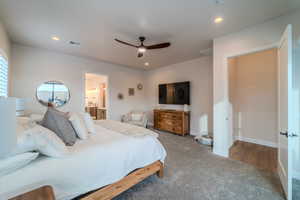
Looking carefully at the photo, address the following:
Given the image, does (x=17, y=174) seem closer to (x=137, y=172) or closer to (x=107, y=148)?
(x=107, y=148)

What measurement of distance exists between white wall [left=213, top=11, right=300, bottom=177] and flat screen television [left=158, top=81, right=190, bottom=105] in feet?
5.63

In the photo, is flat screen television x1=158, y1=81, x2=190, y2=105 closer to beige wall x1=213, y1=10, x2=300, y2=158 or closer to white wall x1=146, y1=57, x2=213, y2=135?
white wall x1=146, y1=57, x2=213, y2=135

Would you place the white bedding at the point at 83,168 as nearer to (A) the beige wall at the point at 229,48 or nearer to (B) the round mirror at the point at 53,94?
(A) the beige wall at the point at 229,48

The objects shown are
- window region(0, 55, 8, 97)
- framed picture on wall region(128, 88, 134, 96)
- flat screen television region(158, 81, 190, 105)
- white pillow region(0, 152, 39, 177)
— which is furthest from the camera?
framed picture on wall region(128, 88, 134, 96)

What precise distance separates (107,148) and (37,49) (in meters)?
3.93

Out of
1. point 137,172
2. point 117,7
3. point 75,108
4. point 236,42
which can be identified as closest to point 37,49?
point 75,108

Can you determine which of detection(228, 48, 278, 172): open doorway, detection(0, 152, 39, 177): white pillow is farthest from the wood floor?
detection(0, 152, 39, 177): white pillow

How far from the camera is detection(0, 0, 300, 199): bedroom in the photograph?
196cm

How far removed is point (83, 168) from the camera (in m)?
1.36

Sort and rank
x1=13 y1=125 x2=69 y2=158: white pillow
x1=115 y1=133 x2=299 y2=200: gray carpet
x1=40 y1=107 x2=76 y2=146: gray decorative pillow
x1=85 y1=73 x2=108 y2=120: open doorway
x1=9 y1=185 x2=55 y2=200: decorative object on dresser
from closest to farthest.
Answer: x1=9 y1=185 x2=55 y2=200: decorative object on dresser
x1=13 y1=125 x2=69 y2=158: white pillow
x1=40 y1=107 x2=76 y2=146: gray decorative pillow
x1=115 y1=133 x2=299 y2=200: gray carpet
x1=85 y1=73 x2=108 y2=120: open doorway

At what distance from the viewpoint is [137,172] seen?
1824 mm

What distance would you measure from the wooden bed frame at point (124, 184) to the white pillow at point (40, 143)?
0.57 metres

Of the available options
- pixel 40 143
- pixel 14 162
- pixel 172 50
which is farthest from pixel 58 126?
pixel 172 50

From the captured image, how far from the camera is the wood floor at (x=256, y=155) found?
2578 millimetres
